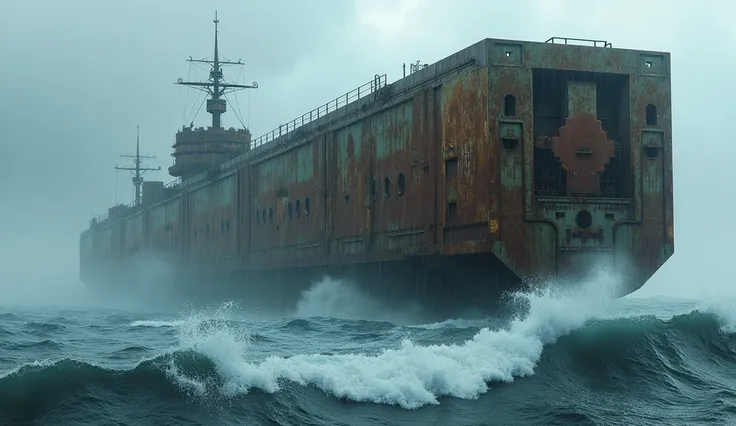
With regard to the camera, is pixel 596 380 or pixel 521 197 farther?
pixel 521 197

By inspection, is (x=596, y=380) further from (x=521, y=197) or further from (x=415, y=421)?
(x=521, y=197)

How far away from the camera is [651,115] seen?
2600cm

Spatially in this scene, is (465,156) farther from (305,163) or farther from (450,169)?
(305,163)

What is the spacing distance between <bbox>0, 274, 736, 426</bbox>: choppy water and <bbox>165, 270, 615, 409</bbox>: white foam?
26 millimetres

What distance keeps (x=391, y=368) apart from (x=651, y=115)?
1269 cm

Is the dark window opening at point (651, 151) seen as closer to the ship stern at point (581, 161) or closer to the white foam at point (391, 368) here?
the ship stern at point (581, 161)

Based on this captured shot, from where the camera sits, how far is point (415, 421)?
593 inches

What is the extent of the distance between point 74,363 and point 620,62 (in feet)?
53.2

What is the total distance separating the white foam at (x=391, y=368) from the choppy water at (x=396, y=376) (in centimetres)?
3

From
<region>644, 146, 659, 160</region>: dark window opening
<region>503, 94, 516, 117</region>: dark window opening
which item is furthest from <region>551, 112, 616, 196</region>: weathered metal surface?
<region>644, 146, 659, 160</region>: dark window opening

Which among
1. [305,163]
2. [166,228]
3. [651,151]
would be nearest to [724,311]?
[651,151]

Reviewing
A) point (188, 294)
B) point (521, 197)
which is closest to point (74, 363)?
point (521, 197)

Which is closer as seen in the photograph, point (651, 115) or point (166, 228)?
point (651, 115)

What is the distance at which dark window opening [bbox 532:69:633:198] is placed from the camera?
82.5ft
